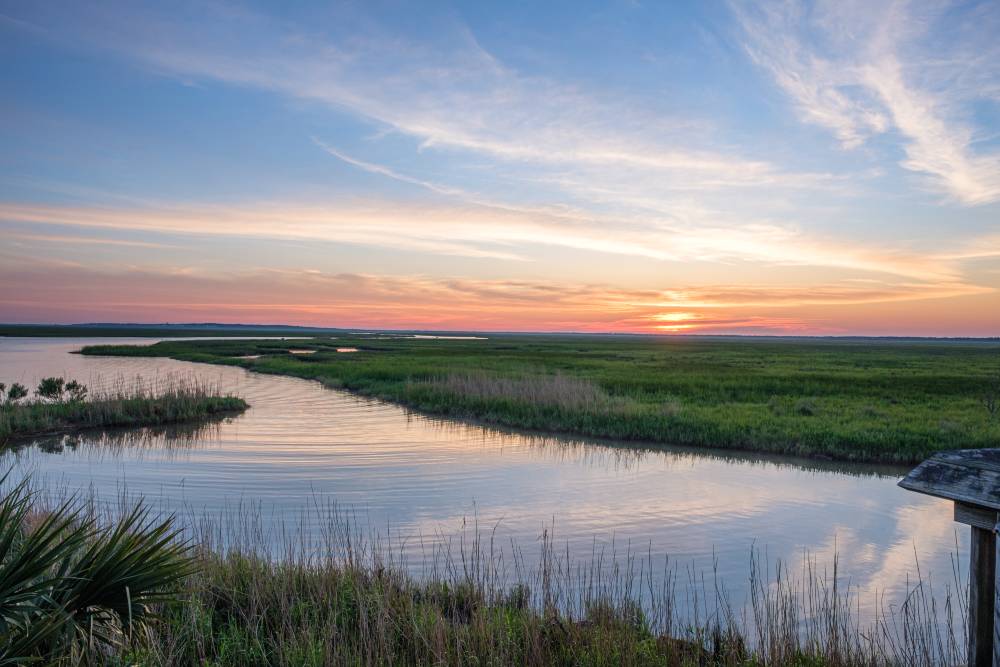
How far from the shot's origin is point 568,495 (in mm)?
14156

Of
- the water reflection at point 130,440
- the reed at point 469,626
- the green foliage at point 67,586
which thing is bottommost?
the water reflection at point 130,440

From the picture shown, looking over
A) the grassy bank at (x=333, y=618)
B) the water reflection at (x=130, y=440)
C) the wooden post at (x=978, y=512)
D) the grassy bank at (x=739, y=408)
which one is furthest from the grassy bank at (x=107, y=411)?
the wooden post at (x=978, y=512)

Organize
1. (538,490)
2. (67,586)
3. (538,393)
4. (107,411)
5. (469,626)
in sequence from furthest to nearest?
1. (538,393)
2. (107,411)
3. (538,490)
4. (469,626)
5. (67,586)

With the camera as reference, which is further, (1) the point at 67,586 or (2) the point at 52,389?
(2) the point at 52,389

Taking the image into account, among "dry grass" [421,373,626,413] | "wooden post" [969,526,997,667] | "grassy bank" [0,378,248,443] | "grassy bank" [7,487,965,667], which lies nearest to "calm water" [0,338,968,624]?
"grassy bank" [0,378,248,443]

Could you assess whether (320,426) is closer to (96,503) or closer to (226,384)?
(96,503)

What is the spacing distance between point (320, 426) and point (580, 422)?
31.9 ft

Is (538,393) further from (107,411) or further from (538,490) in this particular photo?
(107,411)

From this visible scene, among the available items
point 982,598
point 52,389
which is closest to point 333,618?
point 982,598

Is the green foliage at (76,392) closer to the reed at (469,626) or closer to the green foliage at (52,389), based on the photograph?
the green foliage at (52,389)

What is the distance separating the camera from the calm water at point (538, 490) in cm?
1088

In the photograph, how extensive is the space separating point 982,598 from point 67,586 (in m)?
5.43

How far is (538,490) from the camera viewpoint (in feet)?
47.9

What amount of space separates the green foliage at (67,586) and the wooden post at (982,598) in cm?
477
